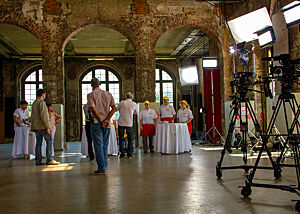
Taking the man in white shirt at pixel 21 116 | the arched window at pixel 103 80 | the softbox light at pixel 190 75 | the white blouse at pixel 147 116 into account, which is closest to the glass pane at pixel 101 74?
the arched window at pixel 103 80

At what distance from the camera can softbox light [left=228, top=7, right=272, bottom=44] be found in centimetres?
915

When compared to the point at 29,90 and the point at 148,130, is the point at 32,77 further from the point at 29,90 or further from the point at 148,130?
the point at 148,130

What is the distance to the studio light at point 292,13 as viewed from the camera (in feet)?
26.1

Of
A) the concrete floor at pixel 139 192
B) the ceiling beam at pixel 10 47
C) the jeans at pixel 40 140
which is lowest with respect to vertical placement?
the concrete floor at pixel 139 192

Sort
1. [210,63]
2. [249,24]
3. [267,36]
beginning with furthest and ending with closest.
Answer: [210,63] < [249,24] < [267,36]

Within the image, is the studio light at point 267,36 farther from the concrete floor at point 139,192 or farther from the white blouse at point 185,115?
the concrete floor at point 139,192

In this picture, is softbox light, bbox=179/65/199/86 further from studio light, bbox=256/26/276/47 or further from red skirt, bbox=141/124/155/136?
studio light, bbox=256/26/276/47

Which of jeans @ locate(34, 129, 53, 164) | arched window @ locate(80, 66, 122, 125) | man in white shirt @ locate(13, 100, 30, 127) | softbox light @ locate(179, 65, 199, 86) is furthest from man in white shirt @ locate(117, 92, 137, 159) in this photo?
arched window @ locate(80, 66, 122, 125)

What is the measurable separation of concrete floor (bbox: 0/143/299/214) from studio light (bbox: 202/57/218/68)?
640 centimetres

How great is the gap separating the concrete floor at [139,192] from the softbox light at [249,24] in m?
5.16

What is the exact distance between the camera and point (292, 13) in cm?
815

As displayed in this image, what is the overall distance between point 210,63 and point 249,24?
2.31 m

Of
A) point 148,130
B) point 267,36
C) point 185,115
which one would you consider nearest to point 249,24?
point 267,36

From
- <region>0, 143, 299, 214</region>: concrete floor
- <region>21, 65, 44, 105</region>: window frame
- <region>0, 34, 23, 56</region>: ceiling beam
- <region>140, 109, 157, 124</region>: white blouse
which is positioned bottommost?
<region>0, 143, 299, 214</region>: concrete floor
